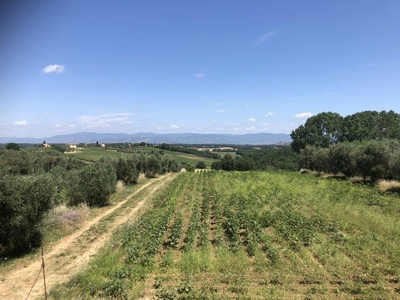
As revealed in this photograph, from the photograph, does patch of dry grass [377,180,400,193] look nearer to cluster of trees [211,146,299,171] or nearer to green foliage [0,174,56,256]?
green foliage [0,174,56,256]

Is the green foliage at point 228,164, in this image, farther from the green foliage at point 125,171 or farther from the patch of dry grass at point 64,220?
the patch of dry grass at point 64,220

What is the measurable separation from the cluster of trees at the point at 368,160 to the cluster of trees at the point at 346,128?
30.2m

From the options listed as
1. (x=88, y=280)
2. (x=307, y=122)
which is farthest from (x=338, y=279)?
(x=307, y=122)

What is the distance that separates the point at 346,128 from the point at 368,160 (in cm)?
4526

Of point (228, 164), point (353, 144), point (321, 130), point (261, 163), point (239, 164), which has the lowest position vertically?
point (261, 163)

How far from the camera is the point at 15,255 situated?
1263cm

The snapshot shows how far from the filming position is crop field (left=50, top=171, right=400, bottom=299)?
28.4 ft

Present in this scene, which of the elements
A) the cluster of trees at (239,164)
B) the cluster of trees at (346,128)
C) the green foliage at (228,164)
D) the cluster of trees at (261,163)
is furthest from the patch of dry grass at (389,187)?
the green foliage at (228,164)

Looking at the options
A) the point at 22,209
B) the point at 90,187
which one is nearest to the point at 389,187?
the point at 90,187

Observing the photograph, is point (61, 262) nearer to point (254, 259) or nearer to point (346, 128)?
point (254, 259)

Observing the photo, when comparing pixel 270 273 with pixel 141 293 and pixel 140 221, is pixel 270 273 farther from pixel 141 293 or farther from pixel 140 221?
pixel 140 221

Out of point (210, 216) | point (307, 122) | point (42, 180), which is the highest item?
point (307, 122)

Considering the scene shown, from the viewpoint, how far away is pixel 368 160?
34.7 m

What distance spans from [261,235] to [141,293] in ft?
25.5
